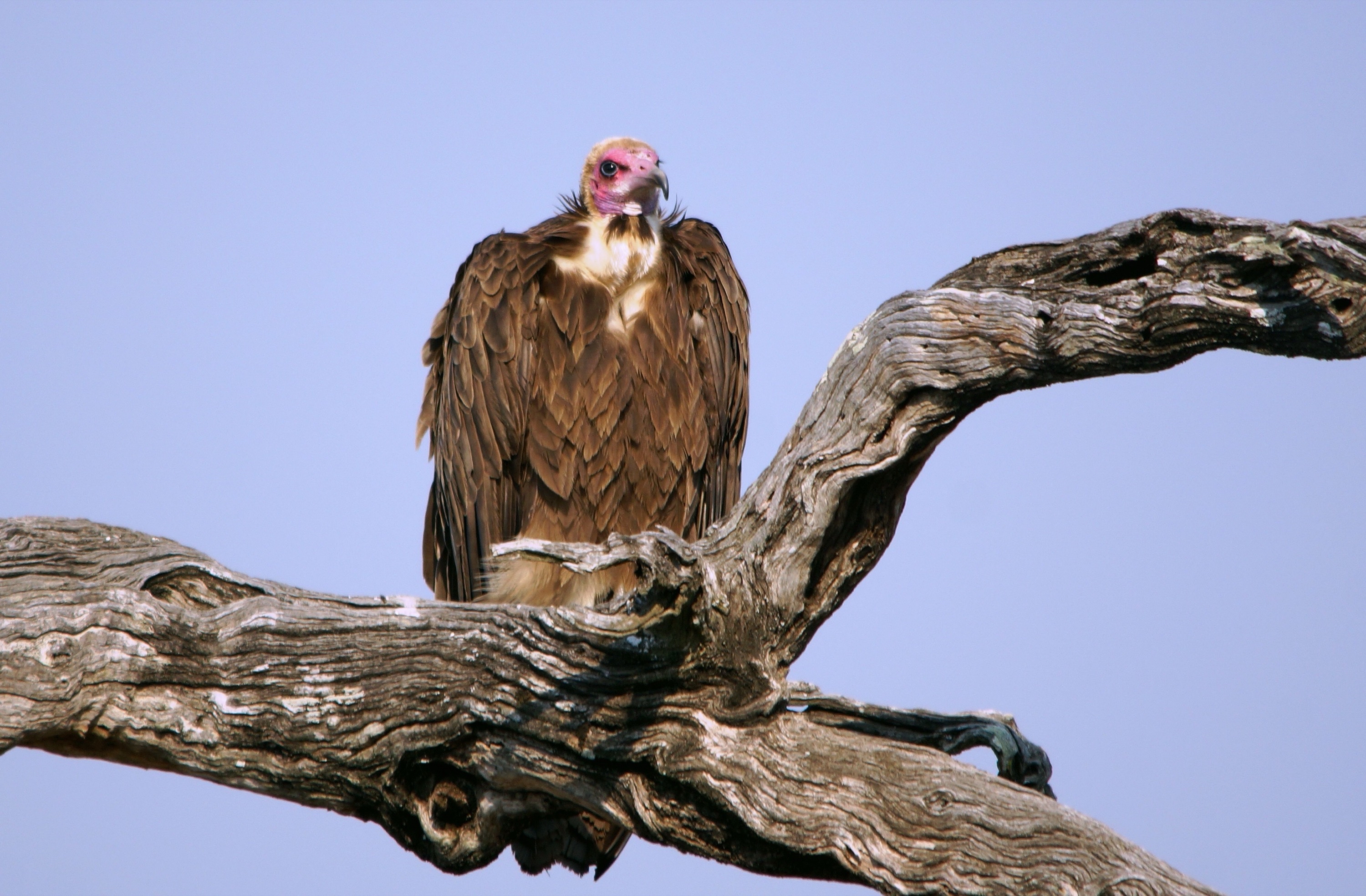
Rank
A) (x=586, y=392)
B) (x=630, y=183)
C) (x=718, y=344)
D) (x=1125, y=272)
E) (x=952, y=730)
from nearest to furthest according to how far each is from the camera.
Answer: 1. (x=1125, y=272)
2. (x=952, y=730)
3. (x=586, y=392)
4. (x=718, y=344)
5. (x=630, y=183)

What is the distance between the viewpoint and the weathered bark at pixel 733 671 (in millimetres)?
3832

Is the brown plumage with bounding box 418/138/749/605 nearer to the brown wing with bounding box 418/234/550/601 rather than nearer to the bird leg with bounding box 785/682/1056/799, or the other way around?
the brown wing with bounding box 418/234/550/601

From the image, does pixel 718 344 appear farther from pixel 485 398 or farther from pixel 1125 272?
pixel 1125 272

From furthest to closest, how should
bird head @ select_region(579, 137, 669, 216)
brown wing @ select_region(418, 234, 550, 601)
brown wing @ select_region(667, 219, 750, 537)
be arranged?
bird head @ select_region(579, 137, 669, 216)
brown wing @ select_region(667, 219, 750, 537)
brown wing @ select_region(418, 234, 550, 601)

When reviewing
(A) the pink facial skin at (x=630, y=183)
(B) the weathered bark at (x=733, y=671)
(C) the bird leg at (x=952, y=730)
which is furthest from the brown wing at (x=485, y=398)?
(C) the bird leg at (x=952, y=730)

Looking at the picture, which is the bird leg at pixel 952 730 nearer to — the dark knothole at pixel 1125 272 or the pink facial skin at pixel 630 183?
the dark knothole at pixel 1125 272

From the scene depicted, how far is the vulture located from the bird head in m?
0.02

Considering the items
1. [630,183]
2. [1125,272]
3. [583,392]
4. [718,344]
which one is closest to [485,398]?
[583,392]

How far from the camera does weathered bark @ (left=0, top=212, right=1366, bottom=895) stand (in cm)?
383

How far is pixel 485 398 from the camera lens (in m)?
5.87

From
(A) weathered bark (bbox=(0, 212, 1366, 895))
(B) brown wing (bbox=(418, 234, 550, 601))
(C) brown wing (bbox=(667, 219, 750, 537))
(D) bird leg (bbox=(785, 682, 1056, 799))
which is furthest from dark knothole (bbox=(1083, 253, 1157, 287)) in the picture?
(B) brown wing (bbox=(418, 234, 550, 601))

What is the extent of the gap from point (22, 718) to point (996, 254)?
3.45 meters

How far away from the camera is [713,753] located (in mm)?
4215

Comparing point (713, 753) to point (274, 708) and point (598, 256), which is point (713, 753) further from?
point (598, 256)
